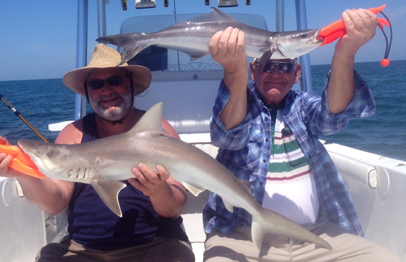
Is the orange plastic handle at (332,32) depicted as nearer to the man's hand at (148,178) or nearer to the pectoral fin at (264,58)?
the pectoral fin at (264,58)

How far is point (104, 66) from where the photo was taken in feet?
7.97

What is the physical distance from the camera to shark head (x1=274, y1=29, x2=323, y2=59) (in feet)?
6.26

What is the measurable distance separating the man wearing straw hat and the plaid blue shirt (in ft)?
1.10

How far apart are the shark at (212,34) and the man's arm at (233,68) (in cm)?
10

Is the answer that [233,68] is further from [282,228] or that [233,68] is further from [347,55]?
[282,228]

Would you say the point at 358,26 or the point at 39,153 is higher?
the point at 358,26

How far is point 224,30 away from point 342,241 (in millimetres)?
1653

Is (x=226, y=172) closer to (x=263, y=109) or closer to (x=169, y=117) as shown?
(x=263, y=109)

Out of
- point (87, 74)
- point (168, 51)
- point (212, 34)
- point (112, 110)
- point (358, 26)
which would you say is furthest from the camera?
point (168, 51)

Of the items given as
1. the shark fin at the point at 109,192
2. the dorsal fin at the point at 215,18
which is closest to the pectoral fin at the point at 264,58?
the dorsal fin at the point at 215,18

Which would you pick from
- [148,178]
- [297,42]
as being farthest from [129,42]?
[297,42]

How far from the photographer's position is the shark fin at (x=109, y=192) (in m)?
1.70

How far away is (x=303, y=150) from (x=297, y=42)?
2.70ft

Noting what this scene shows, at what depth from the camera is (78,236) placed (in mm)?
2383
